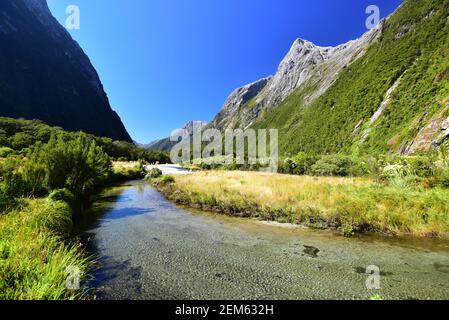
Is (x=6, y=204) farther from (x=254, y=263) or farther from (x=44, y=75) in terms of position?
(x=44, y=75)

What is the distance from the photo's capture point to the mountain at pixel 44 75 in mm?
127812

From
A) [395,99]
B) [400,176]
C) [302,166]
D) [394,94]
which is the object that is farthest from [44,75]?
[400,176]

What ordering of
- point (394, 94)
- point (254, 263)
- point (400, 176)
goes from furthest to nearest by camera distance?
point (394, 94) < point (400, 176) < point (254, 263)

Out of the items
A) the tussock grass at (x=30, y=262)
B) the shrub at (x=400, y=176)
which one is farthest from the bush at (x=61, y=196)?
the shrub at (x=400, y=176)

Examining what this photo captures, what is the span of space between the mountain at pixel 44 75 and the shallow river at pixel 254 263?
14115 centimetres

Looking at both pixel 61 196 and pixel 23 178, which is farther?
pixel 23 178

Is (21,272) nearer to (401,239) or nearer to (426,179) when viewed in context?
(401,239)

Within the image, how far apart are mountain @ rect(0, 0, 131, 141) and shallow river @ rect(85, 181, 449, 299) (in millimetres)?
141151

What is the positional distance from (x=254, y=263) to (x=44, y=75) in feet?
596

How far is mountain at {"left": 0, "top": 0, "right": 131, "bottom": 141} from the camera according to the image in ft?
419

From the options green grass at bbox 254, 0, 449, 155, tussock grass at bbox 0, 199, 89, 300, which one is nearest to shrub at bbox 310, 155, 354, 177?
green grass at bbox 254, 0, 449, 155

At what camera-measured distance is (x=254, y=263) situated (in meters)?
8.22

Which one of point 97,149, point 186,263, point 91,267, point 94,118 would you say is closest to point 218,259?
point 186,263

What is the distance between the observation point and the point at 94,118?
170000 millimetres
